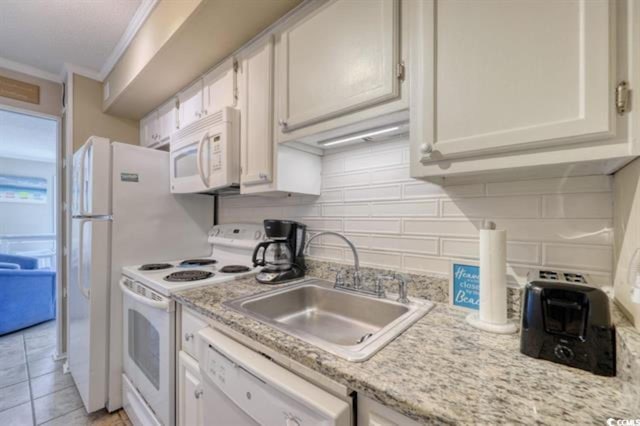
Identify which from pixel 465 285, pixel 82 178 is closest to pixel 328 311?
pixel 465 285

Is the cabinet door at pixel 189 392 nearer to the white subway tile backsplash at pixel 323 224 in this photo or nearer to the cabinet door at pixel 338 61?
the white subway tile backsplash at pixel 323 224

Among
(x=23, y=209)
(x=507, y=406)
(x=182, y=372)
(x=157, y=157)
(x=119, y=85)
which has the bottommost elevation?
(x=182, y=372)

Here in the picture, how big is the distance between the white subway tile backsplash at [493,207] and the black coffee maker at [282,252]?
81 cm

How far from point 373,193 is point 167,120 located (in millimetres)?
1903

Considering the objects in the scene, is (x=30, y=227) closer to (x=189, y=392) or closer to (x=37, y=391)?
(x=37, y=391)

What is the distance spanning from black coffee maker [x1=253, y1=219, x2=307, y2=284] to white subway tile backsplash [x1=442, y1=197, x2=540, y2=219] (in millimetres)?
809

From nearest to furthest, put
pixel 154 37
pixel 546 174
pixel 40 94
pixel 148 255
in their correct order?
pixel 546 174, pixel 154 37, pixel 148 255, pixel 40 94

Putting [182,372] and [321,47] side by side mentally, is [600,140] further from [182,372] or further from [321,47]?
[182,372]

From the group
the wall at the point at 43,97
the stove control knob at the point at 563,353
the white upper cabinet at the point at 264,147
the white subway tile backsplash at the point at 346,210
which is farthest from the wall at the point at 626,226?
the wall at the point at 43,97

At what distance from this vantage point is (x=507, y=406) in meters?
0.50

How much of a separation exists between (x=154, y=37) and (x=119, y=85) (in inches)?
31.8

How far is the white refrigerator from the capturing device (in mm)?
1706

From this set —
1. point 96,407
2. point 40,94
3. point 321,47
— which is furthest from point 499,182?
point 40,94

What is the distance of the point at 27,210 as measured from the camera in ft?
17.8
